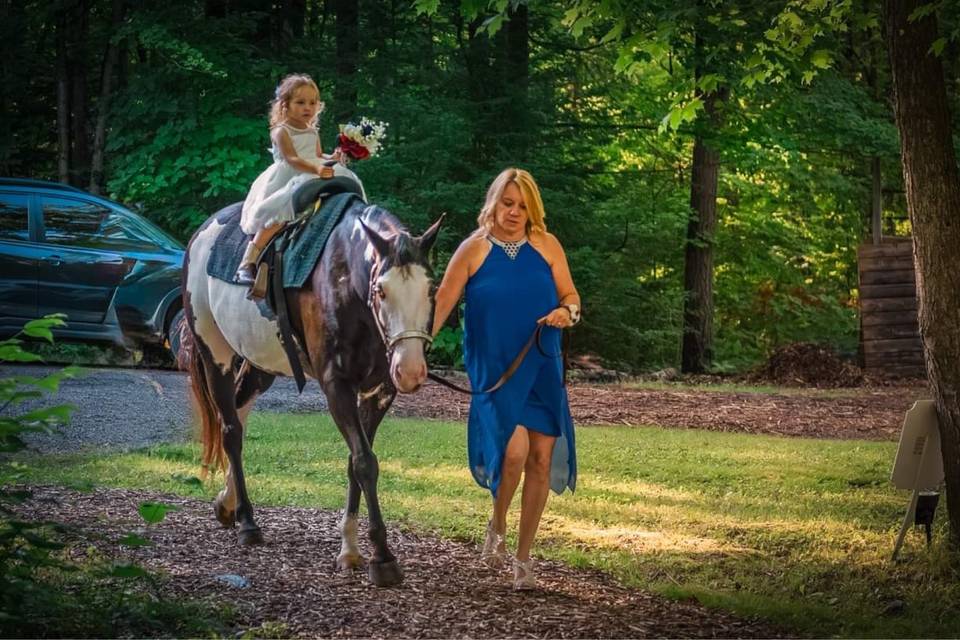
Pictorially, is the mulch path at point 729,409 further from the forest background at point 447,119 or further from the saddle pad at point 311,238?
the saddle pad at point 311,238

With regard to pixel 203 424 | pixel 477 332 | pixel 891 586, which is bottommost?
pixel 891 586

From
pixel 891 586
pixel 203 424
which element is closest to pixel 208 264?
pixel 203 424

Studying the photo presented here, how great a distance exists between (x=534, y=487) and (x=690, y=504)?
3091 millimetres

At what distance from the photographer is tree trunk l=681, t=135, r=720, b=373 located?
69.7 ft

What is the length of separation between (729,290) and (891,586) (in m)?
18.7

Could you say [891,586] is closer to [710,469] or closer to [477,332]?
[477,332]

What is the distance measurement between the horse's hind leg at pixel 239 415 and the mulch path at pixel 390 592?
0.10 m

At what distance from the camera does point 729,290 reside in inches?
1011

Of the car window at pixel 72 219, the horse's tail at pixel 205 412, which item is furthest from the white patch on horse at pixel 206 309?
the car window at pixel 72 219

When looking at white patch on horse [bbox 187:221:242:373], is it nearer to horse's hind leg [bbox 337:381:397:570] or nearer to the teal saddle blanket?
the teal saddle blanket

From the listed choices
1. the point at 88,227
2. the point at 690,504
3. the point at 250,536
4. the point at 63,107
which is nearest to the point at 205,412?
the point at 250,536

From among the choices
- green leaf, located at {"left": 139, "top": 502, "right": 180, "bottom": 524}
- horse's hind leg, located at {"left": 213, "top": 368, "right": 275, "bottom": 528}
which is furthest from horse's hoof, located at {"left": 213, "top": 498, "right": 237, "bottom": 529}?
green leaf, located at {"left": 139, "top": 502, "right": 180, "bottom": 524}

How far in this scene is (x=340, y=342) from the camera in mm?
6793

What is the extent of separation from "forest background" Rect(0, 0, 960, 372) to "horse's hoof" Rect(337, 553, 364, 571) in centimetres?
1040
